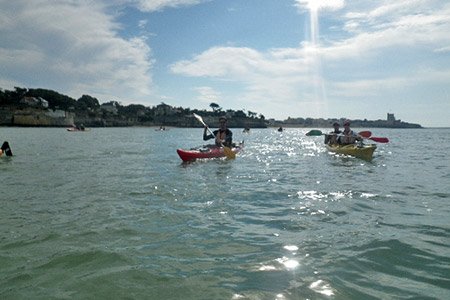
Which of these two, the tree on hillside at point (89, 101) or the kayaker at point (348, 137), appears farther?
the tree on hillside at point (89, 101)

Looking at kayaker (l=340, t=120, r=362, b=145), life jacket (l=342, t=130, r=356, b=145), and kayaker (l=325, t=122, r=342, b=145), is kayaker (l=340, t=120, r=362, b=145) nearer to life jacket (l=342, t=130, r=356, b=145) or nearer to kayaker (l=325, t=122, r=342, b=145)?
life jacket (l=342, t=130, r=356, b=145)

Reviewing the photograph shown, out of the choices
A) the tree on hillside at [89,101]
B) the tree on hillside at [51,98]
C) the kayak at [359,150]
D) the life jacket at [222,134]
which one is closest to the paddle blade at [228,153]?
the life jacket at [222,134]

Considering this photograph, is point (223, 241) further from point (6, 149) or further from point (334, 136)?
point (334, 136)

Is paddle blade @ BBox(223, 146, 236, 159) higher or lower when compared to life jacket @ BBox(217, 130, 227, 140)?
lower

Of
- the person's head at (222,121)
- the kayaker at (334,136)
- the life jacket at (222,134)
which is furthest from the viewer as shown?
the kayaker at (334,136)

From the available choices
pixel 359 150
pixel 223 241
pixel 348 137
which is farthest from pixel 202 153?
pixel 223 241

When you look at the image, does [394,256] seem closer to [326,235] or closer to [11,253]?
[326,235]

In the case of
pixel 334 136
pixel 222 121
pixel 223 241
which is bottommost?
pixel 223 241

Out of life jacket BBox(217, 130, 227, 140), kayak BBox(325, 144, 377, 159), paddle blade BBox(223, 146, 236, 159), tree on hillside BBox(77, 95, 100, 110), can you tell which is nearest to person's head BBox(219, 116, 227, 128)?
life jacket BBox(217, 130, 227, 140)

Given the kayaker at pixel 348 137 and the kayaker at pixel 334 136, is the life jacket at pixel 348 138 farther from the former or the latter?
the kayaker at pixel 334 136

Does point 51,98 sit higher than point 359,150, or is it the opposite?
point 51,98

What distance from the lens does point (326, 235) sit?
16.3 feet

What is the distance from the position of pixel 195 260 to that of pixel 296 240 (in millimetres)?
1674

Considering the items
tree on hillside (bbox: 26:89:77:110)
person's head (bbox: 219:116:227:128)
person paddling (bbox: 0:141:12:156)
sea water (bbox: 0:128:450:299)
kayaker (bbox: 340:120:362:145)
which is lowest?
sea water (bbox: 0:128:450:299)
